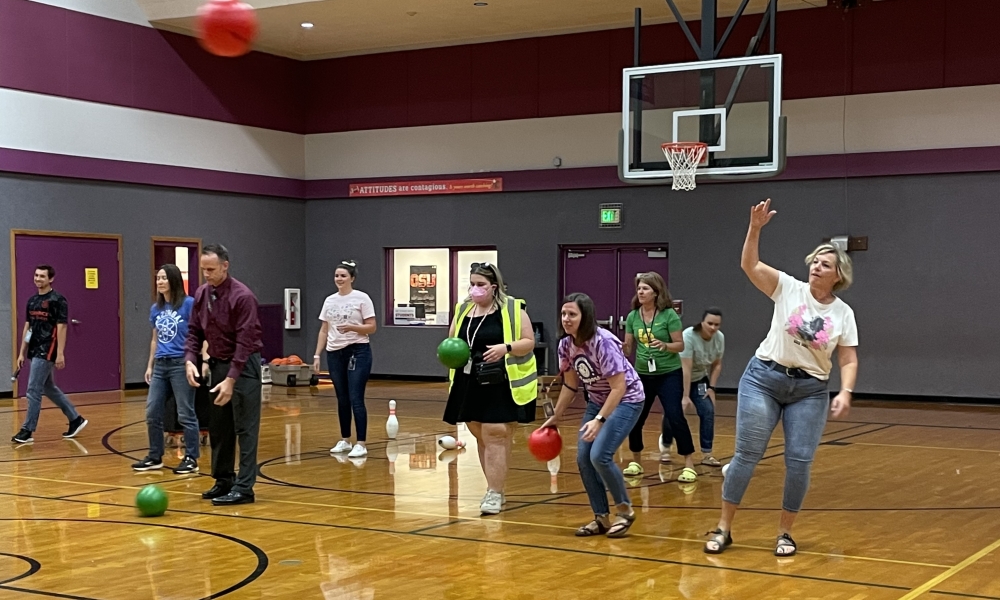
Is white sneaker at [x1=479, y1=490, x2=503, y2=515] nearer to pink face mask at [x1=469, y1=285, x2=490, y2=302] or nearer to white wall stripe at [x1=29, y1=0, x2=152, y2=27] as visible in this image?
pink face mask at [x1=469, y1=285, x2=490, y2=302]

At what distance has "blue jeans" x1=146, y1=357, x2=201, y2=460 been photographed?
10750mm

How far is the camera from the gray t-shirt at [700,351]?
10.9m

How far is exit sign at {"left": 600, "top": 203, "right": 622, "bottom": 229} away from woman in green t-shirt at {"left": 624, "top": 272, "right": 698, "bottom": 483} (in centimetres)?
1050

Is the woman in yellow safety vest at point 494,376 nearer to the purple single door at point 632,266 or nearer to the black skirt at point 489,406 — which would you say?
the black skirt at point 489,406

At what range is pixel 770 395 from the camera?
7.17 metres

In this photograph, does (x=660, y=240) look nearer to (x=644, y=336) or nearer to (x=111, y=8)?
(x=111, y=8)

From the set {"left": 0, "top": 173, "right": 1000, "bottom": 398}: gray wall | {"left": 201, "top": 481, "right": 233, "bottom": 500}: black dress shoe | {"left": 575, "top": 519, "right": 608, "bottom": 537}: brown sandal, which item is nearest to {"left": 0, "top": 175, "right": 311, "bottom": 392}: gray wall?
{"left": 0, "top": 173, "right": 1000, "bottom": 398}: gray wall

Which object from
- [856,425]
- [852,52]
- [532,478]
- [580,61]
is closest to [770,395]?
[532,478]

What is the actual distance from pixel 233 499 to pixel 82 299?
12057 mm

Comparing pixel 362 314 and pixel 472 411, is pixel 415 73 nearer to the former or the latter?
pixel 362 314

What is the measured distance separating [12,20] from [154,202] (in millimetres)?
3930

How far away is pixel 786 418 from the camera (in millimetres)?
7184

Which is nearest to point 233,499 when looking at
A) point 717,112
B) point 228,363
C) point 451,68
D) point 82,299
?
point 228,363

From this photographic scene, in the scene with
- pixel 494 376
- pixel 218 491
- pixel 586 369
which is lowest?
pixel 218 491
